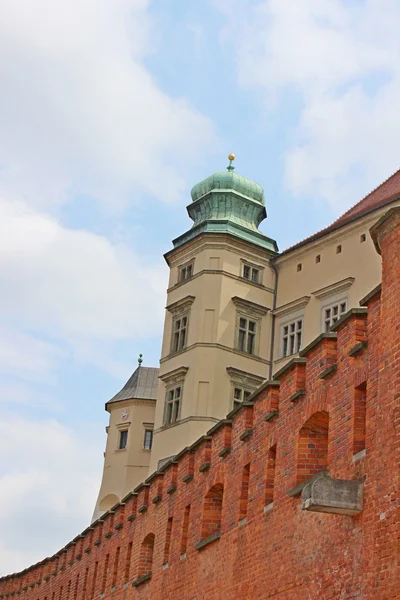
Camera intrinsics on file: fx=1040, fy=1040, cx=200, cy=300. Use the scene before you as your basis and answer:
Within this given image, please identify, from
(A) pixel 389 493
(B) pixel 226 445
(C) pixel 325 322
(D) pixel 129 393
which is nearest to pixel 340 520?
(A) pixel 389 493

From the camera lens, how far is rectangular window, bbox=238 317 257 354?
4156cm

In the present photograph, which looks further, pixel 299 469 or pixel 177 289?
pixel 177 289

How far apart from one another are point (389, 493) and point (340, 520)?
1734 mm

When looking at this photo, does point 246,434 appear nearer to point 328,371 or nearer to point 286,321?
point 328,371

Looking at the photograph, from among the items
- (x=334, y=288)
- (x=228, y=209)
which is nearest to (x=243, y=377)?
(x=334, y=288)

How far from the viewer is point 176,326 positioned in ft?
140

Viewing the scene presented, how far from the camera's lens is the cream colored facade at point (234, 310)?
39062 mm

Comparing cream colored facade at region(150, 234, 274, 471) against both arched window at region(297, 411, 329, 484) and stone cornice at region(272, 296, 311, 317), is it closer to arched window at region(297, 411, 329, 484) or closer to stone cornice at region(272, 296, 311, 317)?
stone cornice at region(272, 296, 311, 317)

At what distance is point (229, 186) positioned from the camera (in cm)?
4569

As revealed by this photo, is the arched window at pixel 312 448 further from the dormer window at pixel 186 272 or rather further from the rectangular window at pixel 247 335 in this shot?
the dormer window at pixel 186 272

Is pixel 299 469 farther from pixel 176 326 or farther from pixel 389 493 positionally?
pixel 176 326

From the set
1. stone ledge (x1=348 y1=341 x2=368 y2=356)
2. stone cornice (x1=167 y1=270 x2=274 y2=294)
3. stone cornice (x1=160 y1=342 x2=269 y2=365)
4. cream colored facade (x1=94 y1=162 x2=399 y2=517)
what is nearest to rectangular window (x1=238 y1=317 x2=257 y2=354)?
cream colored facade (x1=94 y1=162 x2=399 y2=517)

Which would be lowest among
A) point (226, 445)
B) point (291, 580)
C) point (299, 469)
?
point (291, 580)

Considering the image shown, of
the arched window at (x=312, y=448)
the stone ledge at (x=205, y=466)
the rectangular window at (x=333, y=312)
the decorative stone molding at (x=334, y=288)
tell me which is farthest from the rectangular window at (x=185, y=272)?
the arched window at (x=312, y=448)
